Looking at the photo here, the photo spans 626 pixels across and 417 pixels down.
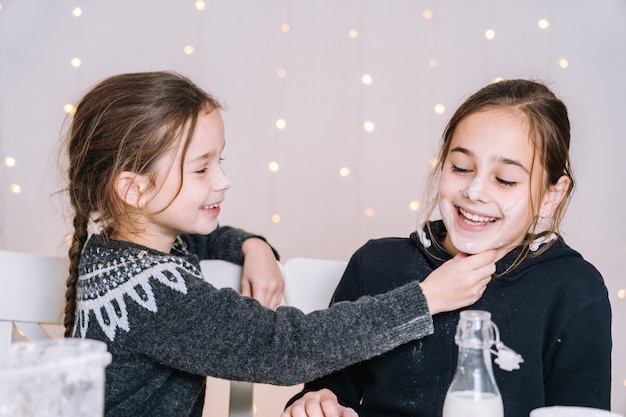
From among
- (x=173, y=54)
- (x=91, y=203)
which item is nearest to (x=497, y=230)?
(x=91, y=203)

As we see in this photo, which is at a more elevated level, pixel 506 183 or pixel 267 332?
pixel 506 183

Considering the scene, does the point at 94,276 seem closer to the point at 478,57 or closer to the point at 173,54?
the point at 173,54

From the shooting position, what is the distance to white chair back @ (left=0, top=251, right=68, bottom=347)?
1.39 meters

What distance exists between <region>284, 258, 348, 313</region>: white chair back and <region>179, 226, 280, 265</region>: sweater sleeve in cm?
7

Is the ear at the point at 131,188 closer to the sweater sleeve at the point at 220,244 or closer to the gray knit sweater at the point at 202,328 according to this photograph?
the gray knit sweater at the point at 202,328

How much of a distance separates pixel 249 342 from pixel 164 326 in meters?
0.13

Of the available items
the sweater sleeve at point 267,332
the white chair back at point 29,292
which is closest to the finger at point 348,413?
the sweater sleeve at point 267,332

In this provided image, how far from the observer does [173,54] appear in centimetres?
214

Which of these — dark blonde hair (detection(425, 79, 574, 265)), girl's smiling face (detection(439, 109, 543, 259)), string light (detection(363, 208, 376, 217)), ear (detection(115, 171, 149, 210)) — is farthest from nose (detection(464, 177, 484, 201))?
string light (detection(363, 208, 376, 217))

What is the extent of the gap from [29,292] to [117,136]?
355 mm

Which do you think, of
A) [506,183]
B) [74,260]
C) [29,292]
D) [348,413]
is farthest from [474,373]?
[29,292]

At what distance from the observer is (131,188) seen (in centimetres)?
129

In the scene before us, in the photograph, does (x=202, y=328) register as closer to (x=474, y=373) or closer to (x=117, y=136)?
(x=117, y=136)

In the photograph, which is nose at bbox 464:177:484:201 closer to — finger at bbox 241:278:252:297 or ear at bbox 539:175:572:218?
ear at bbox 539:175:572:218
